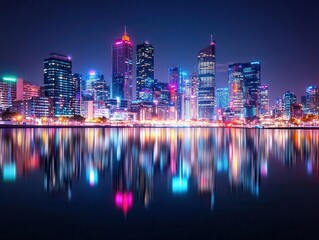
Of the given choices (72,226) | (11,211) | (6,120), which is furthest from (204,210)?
(6,120)

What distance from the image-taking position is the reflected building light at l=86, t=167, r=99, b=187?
60.8 ft

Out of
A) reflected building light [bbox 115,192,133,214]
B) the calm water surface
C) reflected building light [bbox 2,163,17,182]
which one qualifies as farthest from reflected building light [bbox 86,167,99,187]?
reflected building light [bbox 2,163,17,182]

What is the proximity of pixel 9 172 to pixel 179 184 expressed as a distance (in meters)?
11.6

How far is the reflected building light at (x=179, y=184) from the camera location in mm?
16812

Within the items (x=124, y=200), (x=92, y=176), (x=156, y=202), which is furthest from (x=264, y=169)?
(x=124, y=200)

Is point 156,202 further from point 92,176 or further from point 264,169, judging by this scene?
point 264,169

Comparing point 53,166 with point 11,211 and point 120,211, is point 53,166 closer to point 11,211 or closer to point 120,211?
point 11,211

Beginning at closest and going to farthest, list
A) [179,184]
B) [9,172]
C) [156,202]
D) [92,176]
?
1. [156,202]
2. [179,184]
3. [92,176]
4. [9,172]

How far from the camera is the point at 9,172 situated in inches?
858

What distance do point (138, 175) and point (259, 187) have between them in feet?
24.3

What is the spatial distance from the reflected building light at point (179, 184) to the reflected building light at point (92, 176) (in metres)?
4.45

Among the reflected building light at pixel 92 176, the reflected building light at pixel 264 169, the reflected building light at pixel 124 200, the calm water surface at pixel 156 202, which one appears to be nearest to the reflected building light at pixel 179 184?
the calm water surface at pixel 156 202

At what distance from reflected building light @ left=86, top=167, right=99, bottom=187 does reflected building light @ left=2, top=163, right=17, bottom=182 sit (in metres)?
4.38

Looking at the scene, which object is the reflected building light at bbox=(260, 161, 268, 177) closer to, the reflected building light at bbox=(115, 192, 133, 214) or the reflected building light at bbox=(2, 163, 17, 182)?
the reflected building light at bbox=(115, 192, 133, 214)
